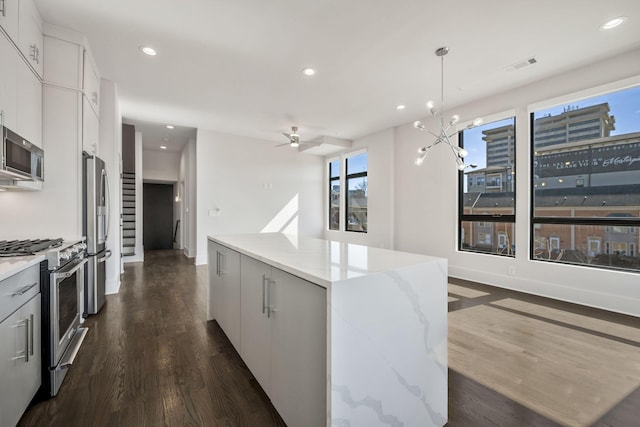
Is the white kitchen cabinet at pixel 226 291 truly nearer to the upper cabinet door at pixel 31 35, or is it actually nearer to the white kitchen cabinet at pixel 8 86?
the white kitchen cabinet at pixel 8 86

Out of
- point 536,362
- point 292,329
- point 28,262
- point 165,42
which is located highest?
point 165,42

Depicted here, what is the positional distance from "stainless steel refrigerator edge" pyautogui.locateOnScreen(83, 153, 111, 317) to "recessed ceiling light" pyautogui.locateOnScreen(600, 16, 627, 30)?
17.1ft

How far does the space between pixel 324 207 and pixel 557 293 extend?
5.57 meters

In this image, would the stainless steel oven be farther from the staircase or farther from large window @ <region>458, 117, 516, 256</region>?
the staircase

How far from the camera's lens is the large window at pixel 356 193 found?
7.19 meters

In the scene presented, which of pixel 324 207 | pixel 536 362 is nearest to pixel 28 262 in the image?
pixel 536 362

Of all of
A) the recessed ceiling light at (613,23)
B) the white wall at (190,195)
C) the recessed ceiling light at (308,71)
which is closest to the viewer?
the recessed ceiling light at (613,23)

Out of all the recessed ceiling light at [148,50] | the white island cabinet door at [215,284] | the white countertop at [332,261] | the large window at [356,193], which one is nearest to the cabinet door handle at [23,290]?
the white countertop at [332,261]

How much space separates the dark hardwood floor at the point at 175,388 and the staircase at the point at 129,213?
4098 millimetres

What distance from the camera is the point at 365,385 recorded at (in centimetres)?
117

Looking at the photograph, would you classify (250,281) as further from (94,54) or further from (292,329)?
(94,54)

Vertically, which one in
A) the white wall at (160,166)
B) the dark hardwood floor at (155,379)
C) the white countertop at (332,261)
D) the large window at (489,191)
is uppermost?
the white wall at (160,166)

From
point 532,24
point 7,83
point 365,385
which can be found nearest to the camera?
point 365,385

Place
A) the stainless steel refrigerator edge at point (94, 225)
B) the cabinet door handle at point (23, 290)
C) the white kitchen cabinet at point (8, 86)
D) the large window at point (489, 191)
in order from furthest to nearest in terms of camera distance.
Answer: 1. the large window at point (489, 191)
2. the stainless steel refrigerator edge at point (94, 225)
3. the white kitchen cabinet at point (8, 86)
4. the cabinet door handle at point (23, 290)
